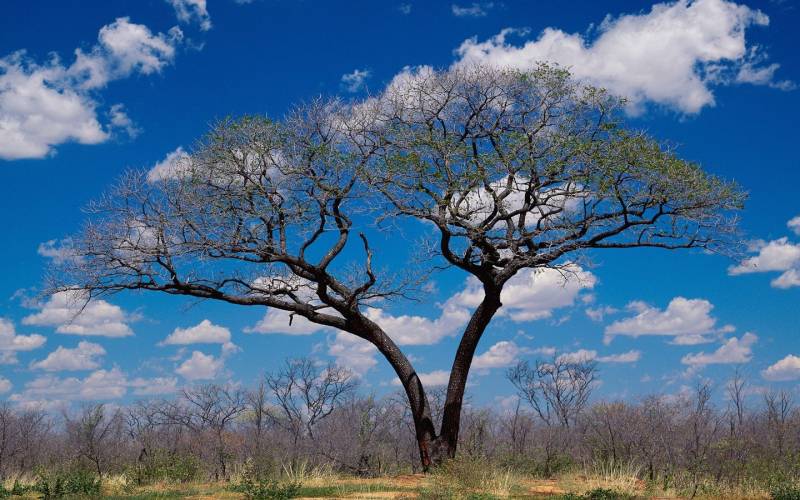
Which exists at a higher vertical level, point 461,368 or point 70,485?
point 461,368

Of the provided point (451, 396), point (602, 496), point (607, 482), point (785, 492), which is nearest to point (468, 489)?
point (602, 496)

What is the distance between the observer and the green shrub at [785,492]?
14.6m

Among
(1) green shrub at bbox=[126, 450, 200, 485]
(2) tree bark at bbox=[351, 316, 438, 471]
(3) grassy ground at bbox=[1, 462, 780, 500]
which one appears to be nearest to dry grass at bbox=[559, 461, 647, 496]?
(3) grassy ground at bbox=[1, 462, 780, 500]

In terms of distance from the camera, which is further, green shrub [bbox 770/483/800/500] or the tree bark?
the tree bark

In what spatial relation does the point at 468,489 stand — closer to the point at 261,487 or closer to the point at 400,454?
the point at 261,487

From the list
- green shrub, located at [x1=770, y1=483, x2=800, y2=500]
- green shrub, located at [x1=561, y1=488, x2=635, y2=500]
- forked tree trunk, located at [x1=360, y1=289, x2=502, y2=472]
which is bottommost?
green shrub, located at [x1=770, y1=483, x2=800, y2=500]

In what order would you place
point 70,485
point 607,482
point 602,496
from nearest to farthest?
point 602,496, point 70,485, point 607,482

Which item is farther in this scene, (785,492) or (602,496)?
(785,492)

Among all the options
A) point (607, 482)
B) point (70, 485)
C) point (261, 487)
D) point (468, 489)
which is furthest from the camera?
point (607, 482)

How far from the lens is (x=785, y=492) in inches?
585

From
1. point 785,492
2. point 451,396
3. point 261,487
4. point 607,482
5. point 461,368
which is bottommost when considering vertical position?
point 785,492

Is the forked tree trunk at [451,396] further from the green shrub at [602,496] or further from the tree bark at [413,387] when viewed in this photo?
the green shrub at [602,496]

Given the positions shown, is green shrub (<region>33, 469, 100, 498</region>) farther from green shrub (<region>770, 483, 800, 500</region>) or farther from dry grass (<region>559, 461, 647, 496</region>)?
green shrub (<region>770, 483, 800, 500</region>)

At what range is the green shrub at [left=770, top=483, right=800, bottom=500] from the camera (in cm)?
1463
